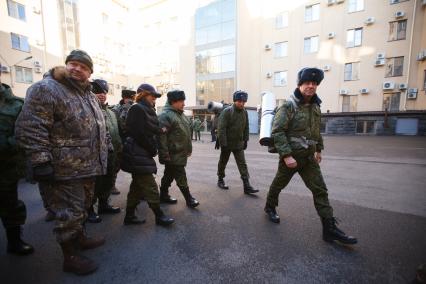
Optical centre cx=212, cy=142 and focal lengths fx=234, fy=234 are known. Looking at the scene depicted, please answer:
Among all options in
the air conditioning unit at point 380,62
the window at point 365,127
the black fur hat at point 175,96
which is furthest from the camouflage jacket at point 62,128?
the air conditioning unit at point 380,62

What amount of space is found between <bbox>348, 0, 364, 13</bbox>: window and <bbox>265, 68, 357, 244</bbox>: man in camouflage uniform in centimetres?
2400

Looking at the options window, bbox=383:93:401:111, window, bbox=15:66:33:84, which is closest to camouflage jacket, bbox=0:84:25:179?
window, bbox=383:93:401:111

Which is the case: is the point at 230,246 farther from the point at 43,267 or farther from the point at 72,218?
the point at 43,267

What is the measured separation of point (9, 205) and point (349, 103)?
80.5ft

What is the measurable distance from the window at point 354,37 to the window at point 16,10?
98.3 feet

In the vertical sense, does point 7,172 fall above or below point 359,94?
below

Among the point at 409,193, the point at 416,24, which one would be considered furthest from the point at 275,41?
the point at 409,193

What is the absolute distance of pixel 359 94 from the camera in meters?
21.0

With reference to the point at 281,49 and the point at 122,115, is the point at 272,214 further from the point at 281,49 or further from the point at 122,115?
the point at 281,49

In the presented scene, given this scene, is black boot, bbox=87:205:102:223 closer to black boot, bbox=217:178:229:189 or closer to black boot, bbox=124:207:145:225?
black boot, bbox=124:207:145:225

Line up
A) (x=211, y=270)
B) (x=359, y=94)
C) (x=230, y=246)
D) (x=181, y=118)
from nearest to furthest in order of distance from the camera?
(x=211, y=270)
(x=230, y=246)
(x=181, y=118)
(x=359, y=94)

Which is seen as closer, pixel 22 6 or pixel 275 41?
pixel 22 6

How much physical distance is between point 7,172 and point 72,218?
927 millimetres

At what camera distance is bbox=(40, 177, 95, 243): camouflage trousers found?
82.2 inches
